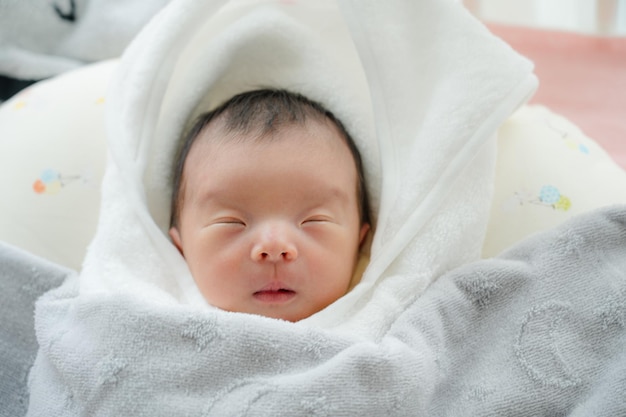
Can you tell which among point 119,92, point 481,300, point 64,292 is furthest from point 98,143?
point 481,300

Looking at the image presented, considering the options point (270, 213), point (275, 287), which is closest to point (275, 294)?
point (275, 287)

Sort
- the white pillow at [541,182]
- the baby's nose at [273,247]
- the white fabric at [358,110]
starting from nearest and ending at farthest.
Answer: the baby's nose at [273,247]
the white fabric at [358,110]
the white pillow at [541,182]

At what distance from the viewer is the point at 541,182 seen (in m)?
1.27

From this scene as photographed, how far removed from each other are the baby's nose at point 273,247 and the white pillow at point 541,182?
0.41 metres

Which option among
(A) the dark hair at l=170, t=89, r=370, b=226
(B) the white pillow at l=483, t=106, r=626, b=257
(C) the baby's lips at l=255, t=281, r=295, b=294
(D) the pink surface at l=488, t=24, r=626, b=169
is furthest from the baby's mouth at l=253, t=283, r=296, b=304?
(D) the pink surface at l=488, t=24, r=626, b=169

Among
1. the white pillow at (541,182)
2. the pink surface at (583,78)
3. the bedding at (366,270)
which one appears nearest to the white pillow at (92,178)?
the white pillow at (541,182)

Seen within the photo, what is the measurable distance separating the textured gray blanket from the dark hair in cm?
26

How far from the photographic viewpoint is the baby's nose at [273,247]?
1014mm

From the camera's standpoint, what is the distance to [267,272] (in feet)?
3.38

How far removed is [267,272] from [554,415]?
1.44 feet

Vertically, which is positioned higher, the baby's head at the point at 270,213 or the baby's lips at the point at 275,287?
the baby's head at the point at 270,213

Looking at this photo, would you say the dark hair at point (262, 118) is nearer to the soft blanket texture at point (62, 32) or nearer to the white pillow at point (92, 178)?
the white pillow at point (92, 178)

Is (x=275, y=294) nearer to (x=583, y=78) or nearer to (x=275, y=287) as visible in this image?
(x=275, y=287)

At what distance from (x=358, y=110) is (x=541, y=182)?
36 centimetres
